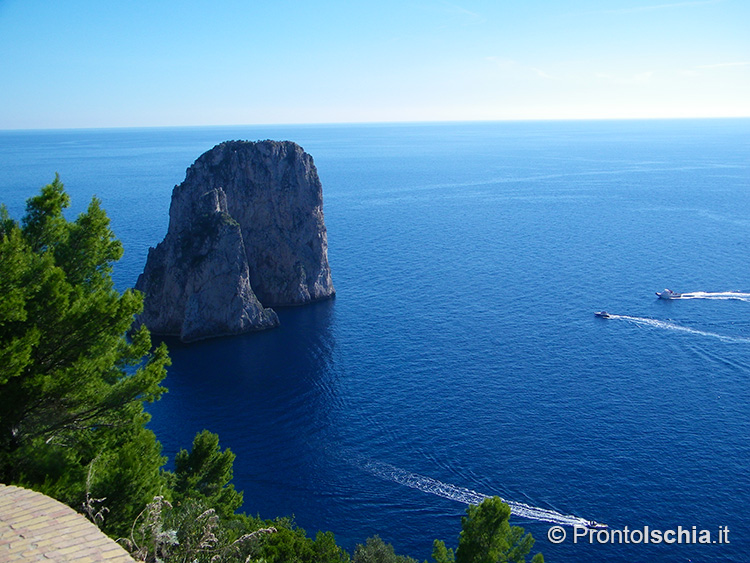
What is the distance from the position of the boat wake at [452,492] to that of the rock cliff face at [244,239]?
1493 inches

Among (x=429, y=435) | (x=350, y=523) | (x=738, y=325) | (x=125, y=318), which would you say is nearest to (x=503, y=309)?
(x=738, y=325)

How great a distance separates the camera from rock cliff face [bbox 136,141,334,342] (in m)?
78.3

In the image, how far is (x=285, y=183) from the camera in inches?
3600

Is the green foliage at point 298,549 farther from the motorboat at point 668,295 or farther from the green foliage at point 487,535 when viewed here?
the motorboat at point 668,295

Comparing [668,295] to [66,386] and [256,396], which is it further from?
[66,386]

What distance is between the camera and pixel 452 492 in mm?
43500

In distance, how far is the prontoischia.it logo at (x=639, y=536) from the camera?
3866cm

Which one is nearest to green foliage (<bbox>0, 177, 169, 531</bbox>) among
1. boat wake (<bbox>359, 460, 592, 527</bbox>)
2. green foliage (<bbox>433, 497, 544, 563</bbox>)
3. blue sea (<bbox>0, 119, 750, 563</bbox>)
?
green foliage (<bbox>433, 497, 544, 563</bbox>)

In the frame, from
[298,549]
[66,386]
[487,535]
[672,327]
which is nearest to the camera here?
[66,386]

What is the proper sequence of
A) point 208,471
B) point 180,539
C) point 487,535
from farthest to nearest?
point 208,471, point 487,535, point 180,539

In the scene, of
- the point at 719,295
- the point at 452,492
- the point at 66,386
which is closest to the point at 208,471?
the point at 66,386

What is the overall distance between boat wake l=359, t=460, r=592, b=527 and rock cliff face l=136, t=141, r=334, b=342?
3792cm

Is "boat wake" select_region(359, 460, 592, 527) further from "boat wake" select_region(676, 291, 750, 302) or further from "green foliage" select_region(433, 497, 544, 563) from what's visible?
"boat wake" select_region(676, 291, 750, 302)

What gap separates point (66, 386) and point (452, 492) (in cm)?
3346
